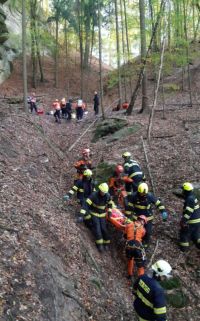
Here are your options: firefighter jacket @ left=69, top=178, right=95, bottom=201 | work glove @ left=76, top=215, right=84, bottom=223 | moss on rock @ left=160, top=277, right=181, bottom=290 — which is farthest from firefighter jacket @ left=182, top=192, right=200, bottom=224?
firefighter jacket @ left=69, top=178, right=95, bottom=201

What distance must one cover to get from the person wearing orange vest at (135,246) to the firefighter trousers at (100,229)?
72 centimetres

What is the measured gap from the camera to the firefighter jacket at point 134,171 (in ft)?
38.7

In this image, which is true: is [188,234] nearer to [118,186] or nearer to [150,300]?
[118,186]

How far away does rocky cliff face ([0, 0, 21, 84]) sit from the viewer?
31.9 metres

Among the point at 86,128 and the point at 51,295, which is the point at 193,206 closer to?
the point at 51,295

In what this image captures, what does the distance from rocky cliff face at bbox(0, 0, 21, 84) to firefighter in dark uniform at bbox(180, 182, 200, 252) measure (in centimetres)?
2790

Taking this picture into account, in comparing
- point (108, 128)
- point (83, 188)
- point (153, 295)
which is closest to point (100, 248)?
point (83, 188)

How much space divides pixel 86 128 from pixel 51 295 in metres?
16.5

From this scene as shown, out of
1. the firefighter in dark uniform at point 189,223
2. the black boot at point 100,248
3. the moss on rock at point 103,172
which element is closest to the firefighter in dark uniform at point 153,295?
the black boot at point 100,248

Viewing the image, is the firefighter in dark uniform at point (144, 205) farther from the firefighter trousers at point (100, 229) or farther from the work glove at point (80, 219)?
the work glove at point (80, 219)

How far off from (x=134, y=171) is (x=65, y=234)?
414cm

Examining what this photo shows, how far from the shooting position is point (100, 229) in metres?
→ 9.73

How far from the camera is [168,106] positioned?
24.5 meters

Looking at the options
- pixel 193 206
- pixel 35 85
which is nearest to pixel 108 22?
pixel 35 85
